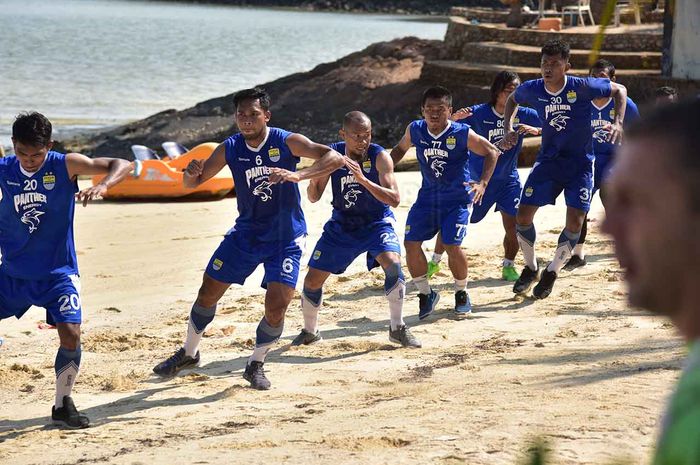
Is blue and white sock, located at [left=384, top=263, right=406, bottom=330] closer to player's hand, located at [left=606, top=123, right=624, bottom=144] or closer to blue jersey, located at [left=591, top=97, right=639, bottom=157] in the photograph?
player's hand, located at [left=606, top=123, right=624, bottom=144]

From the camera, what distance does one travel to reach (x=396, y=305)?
839 centimetres

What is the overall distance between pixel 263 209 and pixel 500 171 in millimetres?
3416

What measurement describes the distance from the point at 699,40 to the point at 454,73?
5696 millimetres

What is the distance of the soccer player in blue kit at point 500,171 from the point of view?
10.5 m

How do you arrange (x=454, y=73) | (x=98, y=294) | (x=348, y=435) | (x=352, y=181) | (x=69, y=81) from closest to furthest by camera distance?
(x=348, y=435)
(x=352, y=181)
(x=98, y=294)
(x=454, y=73)
(x=69, y=81)

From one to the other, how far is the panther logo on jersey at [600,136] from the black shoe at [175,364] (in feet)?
15.2

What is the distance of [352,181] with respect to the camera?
8359mm

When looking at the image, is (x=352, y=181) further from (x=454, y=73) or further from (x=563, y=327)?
(x=454, y=73)

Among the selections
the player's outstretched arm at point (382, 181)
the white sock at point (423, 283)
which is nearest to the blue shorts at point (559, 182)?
the white sock at point (423, 283)

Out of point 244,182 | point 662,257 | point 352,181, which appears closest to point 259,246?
point 244,182

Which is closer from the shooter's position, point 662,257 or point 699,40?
point 662,257

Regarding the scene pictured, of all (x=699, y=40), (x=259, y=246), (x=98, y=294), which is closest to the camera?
(x=259, y=246)

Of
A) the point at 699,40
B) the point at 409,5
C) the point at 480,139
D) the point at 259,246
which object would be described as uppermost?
the point at 409,5

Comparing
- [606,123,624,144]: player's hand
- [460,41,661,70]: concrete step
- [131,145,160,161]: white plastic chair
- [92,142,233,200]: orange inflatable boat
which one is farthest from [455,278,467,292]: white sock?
[460,41,661,70]: concrete step
